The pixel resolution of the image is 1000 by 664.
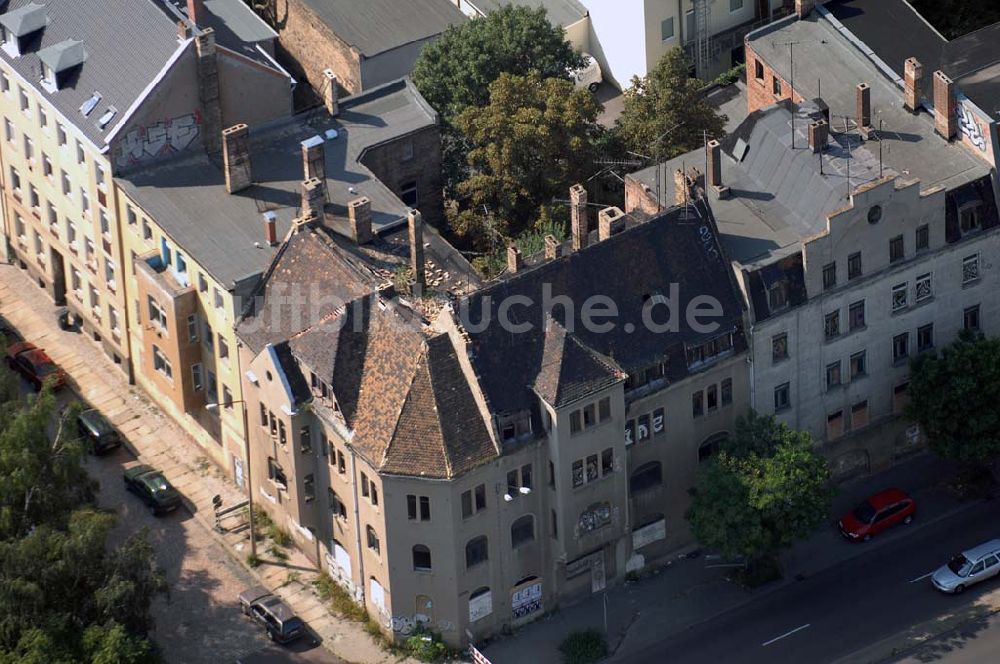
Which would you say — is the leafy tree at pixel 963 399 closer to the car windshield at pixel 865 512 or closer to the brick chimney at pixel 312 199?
the car windshield at pixel 865 512

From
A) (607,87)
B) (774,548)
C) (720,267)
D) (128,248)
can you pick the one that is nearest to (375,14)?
(607,87)

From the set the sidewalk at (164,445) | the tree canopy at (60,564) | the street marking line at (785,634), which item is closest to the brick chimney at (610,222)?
the street marking line at (785,634)

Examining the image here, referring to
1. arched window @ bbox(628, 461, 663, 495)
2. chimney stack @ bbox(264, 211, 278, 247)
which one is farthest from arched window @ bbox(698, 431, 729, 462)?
chimney stack @ bbox(264, 211, 278, 247)

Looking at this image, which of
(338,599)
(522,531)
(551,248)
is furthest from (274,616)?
(551,248)

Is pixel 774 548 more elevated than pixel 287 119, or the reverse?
pixel 287 119

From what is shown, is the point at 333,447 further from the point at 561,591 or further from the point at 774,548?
the point at 774,548

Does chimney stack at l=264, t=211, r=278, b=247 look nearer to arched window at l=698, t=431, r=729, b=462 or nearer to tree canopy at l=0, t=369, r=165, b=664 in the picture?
tree canopy at l=0, t=369, r=165, b=664

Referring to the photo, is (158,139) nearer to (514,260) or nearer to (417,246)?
(417,246)
